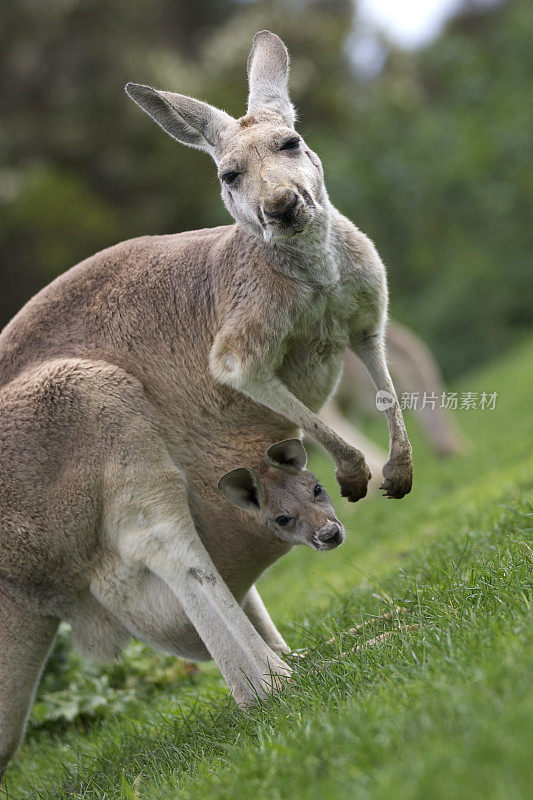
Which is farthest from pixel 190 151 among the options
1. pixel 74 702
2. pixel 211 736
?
pixel 211 736

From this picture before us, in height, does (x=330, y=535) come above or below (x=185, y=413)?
below

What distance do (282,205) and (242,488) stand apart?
123 cm

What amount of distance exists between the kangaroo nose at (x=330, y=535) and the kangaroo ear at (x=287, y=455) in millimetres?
395

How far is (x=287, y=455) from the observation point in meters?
4.27

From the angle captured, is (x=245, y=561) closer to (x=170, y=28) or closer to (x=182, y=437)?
(x=182, y=437)

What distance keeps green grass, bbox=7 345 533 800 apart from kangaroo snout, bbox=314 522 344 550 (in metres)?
0.36

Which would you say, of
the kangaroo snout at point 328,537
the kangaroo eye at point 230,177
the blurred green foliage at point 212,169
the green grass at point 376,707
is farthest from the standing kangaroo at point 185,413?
the blurred green foliage at point 212,169

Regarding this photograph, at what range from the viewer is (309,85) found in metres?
23.4

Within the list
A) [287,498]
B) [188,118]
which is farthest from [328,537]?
[188,118]

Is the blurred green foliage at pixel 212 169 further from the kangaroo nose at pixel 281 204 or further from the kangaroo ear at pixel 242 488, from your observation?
the kangaroo nose at pixel 281 204

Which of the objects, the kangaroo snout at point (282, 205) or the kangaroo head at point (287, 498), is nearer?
the kangaroo snout at point (282, 205)

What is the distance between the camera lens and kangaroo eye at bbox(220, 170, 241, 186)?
13.1 feet

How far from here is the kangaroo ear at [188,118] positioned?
4180mm

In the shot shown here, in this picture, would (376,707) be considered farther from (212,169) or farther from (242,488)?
(212,169)
